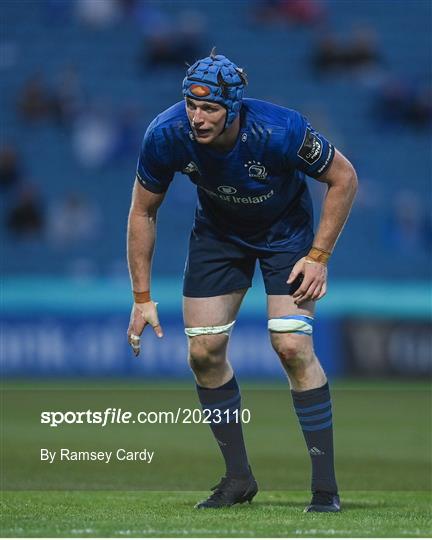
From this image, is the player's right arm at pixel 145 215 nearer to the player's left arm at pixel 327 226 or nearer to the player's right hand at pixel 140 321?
the player's right hand at pixel 140 321

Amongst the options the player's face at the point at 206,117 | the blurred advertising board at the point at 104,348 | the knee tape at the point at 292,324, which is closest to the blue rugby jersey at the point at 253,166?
the player's face at the point at 206,117

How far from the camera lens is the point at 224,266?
7.00 meters

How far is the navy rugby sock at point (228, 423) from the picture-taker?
701 cm

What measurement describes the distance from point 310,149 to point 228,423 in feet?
5.23

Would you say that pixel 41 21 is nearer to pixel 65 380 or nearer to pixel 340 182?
pixel 65 380

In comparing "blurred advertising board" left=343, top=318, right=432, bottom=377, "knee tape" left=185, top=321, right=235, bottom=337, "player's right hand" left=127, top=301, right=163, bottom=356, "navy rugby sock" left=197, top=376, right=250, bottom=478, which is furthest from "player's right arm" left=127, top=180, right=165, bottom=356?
"blurred advertising board" left=343, top=318, right=432, bottom=377

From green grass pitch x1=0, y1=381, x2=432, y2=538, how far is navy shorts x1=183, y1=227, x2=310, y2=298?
47.2 inches

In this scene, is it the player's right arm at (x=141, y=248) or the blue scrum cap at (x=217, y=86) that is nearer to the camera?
the blue scrum cap at (x=217, y=86)

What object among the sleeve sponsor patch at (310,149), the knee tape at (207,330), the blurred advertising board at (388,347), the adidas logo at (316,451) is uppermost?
the sleeve sponsor patch at (310,149)

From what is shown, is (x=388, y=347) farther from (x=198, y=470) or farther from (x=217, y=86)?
(x=217, y=86)

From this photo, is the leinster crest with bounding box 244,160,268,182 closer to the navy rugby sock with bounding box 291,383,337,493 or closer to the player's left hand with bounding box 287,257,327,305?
the player's left hand with bounding box 287,257,327,305

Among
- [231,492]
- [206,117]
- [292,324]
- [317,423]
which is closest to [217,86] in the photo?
[206,117]

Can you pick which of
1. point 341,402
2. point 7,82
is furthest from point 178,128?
point 7,82

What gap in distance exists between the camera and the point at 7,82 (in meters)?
20.6
